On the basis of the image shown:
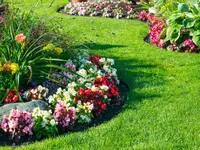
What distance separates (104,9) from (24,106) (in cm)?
756

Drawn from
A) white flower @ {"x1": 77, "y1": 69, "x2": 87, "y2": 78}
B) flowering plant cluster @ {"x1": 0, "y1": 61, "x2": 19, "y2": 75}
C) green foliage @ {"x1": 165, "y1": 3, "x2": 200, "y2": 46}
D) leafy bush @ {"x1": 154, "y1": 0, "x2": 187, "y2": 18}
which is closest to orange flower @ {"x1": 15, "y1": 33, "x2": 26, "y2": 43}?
flowering plant cluster @ {"x1": 0, "y1": 61, "x2": 19, "y2": 75}

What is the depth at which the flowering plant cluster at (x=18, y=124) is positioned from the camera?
4.99m

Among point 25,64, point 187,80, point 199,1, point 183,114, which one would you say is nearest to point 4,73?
point 25,64

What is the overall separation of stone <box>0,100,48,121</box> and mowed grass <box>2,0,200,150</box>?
19.6 inches

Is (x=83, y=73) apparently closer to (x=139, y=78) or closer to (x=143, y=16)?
(x=139, y=78)

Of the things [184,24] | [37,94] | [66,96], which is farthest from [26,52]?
[184,24]

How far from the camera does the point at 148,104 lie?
5902mm

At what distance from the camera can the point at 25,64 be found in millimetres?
5969

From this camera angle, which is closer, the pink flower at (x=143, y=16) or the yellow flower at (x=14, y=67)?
the yellow flower at (x=14, y=67)

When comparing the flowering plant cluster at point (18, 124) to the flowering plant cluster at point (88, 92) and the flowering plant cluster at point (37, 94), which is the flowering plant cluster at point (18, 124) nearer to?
the flowering plant cluster at point (88, 92)

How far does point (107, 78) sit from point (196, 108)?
1308mm

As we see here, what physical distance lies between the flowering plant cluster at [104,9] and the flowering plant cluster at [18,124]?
733 centimetres

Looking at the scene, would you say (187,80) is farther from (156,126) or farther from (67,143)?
(67,143)

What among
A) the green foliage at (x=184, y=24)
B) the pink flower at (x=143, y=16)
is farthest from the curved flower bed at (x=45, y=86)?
the pink flower at (x=143, y=16)
